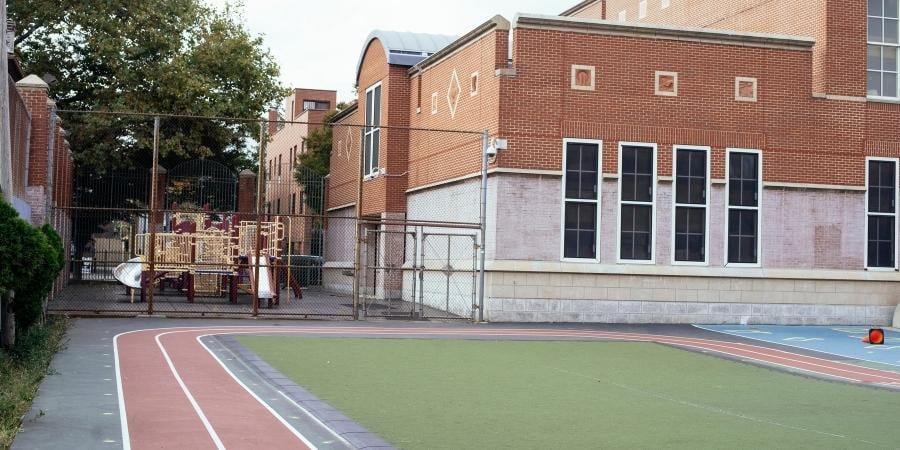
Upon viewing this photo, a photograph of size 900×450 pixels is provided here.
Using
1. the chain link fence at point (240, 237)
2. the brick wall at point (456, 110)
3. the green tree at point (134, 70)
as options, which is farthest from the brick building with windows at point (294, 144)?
the brick wall at point (456, 110)

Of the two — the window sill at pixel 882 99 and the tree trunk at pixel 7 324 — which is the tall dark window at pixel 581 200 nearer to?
the window sill at pixel 882 99

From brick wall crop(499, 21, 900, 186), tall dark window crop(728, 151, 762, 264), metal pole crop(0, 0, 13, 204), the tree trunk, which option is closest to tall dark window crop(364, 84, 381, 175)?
brick wall crop(499, 21, 900, 186)

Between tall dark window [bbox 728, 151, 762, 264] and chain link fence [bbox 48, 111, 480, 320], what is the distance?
6260mm

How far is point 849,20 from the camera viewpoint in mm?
27484

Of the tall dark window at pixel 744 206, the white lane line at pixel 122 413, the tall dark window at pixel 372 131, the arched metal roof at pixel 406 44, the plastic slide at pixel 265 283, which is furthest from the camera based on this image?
the tall dark window at pixel 372 131

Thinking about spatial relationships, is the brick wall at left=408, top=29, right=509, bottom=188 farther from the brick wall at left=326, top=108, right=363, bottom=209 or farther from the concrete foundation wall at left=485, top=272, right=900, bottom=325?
the brick wall at left=326, top=108, right=363, bottom=209

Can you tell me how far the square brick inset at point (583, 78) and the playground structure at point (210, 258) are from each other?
850cm

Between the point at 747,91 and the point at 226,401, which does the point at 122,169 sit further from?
the point at 226,401

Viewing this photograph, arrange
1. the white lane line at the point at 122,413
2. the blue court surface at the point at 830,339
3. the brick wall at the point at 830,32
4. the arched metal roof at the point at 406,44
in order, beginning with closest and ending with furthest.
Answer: the white lane line at the point at 122,413 → the blue court surface at the point at 830,339 → the brick wall at the point at 830,32 → the arched metal roof at the point at 406,44

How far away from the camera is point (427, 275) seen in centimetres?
2969

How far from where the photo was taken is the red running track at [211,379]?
9672 millimetres

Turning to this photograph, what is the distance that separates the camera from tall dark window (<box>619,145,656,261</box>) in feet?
85.1

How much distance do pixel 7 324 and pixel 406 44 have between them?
2192 centimetres

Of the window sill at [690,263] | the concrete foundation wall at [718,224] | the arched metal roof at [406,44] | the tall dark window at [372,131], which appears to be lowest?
the window sill at [690,263]
